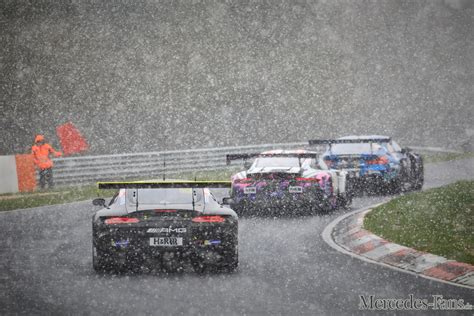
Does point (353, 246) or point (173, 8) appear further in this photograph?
point (173, 8)

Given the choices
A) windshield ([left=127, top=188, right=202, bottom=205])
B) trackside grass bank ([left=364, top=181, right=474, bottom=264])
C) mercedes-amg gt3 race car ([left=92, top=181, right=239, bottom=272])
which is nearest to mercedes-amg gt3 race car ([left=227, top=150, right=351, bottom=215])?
trackside grass bank ([left=364, top=181, right=474, bottom=264])

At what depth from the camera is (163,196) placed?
948cm

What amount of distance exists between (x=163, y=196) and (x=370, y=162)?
9836mm

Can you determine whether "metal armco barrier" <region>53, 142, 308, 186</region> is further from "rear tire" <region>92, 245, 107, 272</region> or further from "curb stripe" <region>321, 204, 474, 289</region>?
"rear tire" <region>92, 245, 107, 272</region>

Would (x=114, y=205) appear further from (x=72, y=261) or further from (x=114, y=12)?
(x=114, y=12)

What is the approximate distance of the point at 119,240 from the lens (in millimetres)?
8875

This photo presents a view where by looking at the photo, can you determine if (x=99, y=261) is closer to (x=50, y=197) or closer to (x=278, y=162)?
(x=278, y=162)

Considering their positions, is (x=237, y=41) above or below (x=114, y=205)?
above

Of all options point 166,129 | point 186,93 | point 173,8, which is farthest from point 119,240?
point 173,8

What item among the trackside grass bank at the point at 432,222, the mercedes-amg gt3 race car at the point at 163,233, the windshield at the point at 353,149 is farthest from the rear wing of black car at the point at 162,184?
the windshield at the point at 353,149

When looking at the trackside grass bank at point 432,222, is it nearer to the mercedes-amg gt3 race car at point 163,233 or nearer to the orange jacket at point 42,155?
the mercedes-amg gt3 race car at point 163,233

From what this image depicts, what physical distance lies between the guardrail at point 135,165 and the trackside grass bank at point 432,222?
25.5ft

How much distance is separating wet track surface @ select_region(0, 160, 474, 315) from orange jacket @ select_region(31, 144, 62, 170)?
10.3m

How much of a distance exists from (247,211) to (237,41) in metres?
30.0
